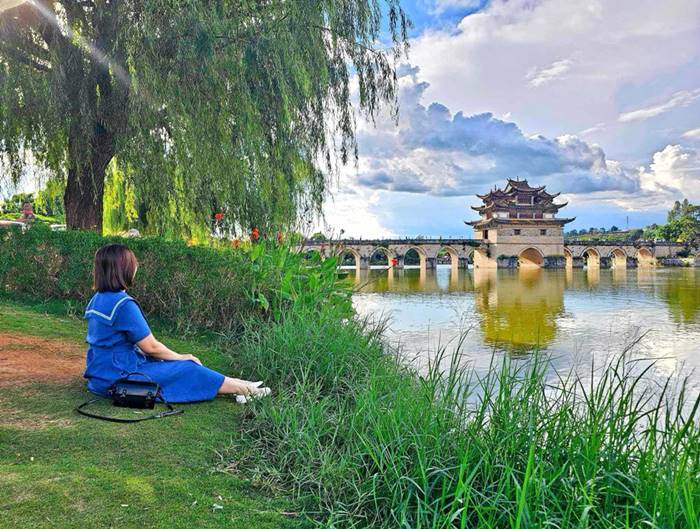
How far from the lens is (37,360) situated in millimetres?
3605

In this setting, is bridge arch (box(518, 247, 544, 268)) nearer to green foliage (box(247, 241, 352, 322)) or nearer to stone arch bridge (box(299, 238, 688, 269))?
stone arch bridge (box(299, 238, 688, 269))

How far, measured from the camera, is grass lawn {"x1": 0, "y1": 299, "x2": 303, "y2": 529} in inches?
68.5

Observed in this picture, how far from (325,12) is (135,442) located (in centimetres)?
582

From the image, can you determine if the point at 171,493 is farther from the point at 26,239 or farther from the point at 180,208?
the point at 180,208

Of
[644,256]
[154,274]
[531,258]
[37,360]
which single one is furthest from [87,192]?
[644,256]

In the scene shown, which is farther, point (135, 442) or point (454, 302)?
point (454, 302)

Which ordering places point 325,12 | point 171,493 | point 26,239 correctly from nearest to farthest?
point 171,493 → point 26,239 → point 325,12

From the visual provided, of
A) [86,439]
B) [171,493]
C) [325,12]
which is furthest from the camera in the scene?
[325,12]

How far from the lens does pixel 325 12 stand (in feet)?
21.2

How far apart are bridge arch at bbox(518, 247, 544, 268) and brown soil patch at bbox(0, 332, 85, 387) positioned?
47.8m

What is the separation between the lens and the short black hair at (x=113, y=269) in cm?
283

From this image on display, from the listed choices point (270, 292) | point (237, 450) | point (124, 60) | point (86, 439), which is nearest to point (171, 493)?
point (237, 450)

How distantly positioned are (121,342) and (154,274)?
255cm

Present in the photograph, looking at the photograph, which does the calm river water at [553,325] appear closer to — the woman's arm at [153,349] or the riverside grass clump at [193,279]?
the riverside grass clump at [193,279]
